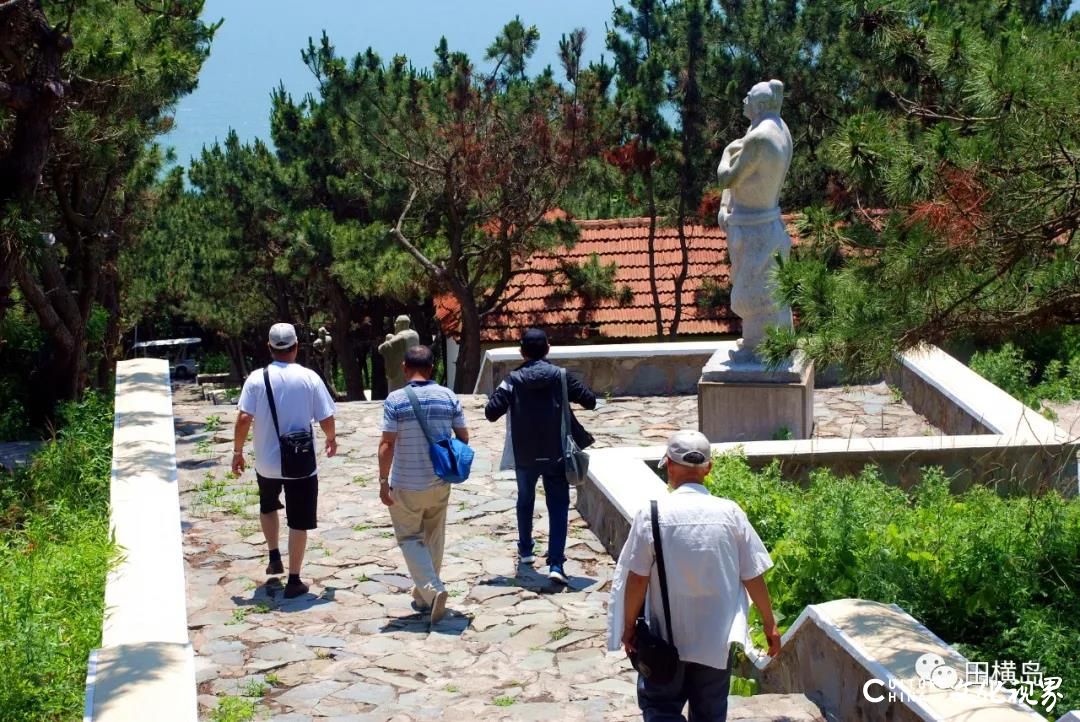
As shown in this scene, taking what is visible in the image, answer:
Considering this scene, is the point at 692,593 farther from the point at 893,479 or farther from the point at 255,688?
the point at 893,479

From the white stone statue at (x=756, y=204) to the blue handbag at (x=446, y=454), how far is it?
14.7 ft

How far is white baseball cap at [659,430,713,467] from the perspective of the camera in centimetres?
479

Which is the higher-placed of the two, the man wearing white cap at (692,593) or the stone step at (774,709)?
the man wearing white cap at (692,593)

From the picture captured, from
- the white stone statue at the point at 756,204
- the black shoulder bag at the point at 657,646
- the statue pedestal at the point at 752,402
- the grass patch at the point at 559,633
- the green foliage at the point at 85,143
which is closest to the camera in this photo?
the black shoulder bag at the point at 657,646

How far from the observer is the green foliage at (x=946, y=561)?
5.91 m

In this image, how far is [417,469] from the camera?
7.34 meters

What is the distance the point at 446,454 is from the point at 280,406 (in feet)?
3.63

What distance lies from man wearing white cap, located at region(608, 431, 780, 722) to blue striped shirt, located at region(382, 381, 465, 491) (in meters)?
2.73

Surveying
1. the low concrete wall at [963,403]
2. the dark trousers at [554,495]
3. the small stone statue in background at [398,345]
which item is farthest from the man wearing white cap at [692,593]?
the small stone statue in background at [398,345]

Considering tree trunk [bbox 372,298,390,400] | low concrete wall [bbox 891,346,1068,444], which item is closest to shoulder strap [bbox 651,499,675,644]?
low concrete wall [bbox 891,346,1068,444]

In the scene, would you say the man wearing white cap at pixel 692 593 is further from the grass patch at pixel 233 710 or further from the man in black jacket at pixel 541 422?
the man in black jacket at pixel 541 422

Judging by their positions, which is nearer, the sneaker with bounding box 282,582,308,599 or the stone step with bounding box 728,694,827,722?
the stone step with bounding box 728,694,827,722

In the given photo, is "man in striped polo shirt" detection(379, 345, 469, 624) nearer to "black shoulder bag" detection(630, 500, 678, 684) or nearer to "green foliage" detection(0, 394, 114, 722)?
"green foliage" detection(0, 394, 114, 722)

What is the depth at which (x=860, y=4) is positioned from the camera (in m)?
6.40
